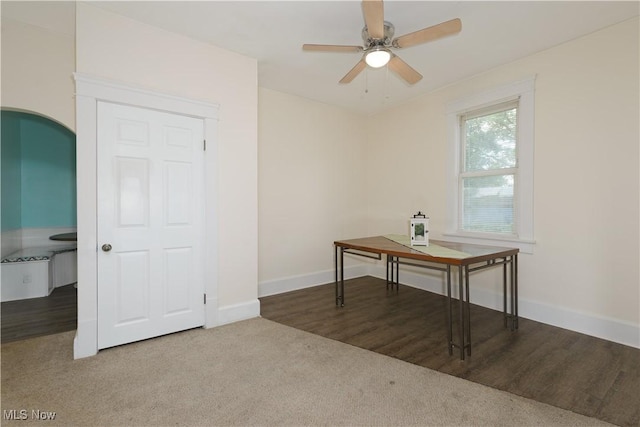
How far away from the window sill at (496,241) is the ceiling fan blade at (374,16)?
8.53ft

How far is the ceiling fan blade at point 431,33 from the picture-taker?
205cm

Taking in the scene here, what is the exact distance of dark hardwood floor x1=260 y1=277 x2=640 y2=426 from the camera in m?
1.90

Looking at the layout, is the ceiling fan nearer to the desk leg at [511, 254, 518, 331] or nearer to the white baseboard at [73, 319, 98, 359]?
the desk leg at [511, 254, 518, 331]

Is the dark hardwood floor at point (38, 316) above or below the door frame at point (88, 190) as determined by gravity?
below

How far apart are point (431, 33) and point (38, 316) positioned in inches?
188

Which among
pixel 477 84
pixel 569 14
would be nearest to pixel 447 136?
pixel 477 84

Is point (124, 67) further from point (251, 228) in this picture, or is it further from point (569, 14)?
Answer: point (569, 14)

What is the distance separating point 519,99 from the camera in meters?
3.26

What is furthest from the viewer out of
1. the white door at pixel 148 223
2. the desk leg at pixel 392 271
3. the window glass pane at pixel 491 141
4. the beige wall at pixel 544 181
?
the desk leg at pixel 392 271

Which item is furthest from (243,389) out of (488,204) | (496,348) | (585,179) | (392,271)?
(585,179)

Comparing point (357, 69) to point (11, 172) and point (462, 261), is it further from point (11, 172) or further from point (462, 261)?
point (11, 172)

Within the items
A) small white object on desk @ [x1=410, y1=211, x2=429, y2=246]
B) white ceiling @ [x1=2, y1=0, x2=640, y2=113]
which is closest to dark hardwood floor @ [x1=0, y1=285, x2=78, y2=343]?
white ceiling @ [x1=2, y1=0, x2=640, y2=113]

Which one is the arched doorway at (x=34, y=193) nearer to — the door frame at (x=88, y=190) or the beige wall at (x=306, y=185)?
the door frame at (x=88, y=190)

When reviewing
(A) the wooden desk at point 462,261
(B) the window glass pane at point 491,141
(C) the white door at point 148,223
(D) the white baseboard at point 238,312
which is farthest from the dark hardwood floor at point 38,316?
(B) the window glass pane at point 491,141
